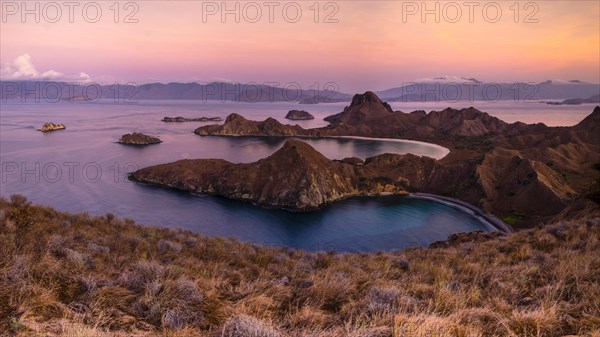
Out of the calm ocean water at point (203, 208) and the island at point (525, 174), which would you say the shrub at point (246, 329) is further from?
the calm ocean water at point (203, 208)

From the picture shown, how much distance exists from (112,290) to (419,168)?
8057 centimetres

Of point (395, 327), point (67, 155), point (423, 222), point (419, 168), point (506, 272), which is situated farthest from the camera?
point (67, 155)

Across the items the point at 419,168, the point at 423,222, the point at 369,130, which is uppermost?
the point at 369,130

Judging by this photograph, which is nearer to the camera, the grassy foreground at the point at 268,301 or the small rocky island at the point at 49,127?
the grassy foreground at the point at 268,301

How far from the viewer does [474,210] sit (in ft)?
205

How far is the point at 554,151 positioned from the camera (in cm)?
8281

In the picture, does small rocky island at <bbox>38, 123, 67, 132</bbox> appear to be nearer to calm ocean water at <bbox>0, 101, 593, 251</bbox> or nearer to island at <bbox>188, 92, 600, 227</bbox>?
calm ocean water at <bbox>0, 101, 593, 251</bbox>

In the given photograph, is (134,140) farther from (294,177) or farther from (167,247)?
(167,247)

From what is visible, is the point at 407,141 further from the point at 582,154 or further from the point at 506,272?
the point at 506,272

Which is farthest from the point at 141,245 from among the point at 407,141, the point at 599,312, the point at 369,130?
the point at 369,130

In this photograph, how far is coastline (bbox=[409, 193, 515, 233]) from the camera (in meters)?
53.5

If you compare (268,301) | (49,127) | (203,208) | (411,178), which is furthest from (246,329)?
(49,127)

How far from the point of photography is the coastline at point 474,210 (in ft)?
176

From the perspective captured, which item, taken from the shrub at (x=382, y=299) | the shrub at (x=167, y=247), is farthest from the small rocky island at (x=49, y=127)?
the shrub at (x=382, y=299)
